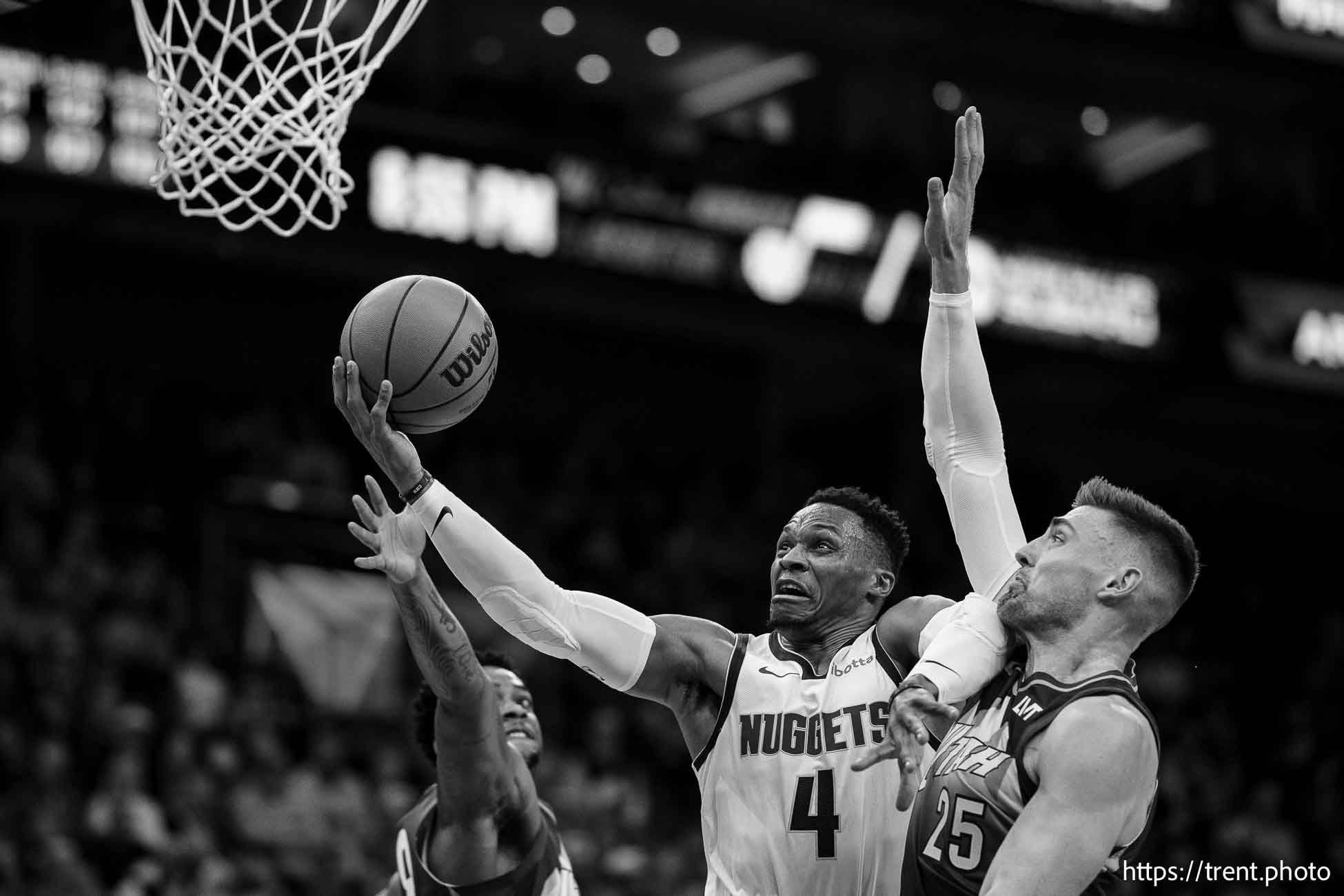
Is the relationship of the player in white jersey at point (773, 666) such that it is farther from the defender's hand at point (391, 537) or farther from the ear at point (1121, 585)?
the ear at point (1121, 585)

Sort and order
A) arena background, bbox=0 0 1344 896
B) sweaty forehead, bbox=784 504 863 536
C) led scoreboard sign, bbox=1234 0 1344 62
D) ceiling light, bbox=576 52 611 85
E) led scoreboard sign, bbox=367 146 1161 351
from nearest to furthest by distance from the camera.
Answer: sweaty forehead, bbox=784 504 863 536 → arena background, bbox=0 0 1344 896 → led scoreboard sign, bbox=367 146 1161 351 → led scoreboard sign, bbox=1234 0 1344 62 → ceiling light, bbox=576 52 611 85

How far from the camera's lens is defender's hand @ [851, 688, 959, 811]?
11.7 feet

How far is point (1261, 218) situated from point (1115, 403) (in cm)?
277

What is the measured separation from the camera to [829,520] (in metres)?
4.80

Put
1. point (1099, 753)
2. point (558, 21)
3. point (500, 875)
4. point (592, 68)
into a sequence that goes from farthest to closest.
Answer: point (592, 68) < point (558, 21) < point (500, 875) < point (1099, 753)

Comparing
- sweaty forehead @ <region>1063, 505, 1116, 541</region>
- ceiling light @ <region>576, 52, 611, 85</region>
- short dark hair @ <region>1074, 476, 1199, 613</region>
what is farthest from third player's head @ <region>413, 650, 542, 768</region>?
ceiling light @ <region>576, 52, 611, 85</region>

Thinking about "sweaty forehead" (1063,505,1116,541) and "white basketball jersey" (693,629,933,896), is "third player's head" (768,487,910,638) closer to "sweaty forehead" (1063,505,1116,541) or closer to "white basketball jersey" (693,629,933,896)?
"white basketball jersey" (693,629,933,896)

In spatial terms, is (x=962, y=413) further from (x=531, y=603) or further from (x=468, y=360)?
(x=468, y=360)

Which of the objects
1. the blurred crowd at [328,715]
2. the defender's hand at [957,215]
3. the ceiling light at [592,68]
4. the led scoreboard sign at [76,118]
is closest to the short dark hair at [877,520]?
the defender's hand at [957,215]

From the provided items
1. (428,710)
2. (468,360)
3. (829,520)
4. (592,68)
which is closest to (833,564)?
(829,520)

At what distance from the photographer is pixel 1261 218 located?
17.1 meters

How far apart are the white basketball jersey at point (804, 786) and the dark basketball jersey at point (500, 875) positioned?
23.5 inches

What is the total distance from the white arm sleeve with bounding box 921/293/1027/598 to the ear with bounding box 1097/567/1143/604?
1.23 feet

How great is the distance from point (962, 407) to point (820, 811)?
3.40ft
